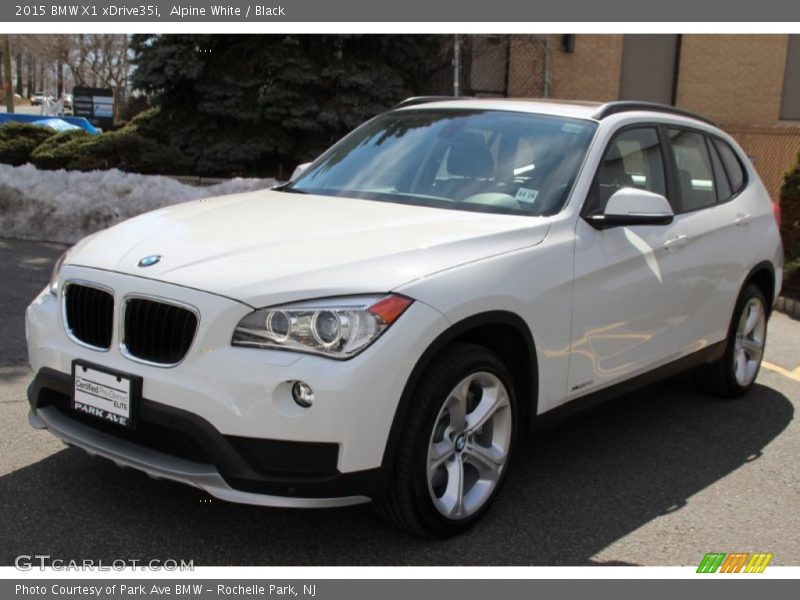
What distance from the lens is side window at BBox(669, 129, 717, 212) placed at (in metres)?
5.20

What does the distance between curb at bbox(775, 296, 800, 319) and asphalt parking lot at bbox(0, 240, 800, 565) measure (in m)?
3.95

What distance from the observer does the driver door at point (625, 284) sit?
417 cm

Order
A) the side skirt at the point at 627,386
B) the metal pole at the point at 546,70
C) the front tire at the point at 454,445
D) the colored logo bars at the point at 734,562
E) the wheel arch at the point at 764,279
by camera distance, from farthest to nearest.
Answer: the metal pole at the point at 546,70
the wheel arch at the point at 764,279
the side skirt at the point at 627,386
the colored logo bars at the point at 734,562
the front tire at the point at 454,445

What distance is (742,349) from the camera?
591 centimetres

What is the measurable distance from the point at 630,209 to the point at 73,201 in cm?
779

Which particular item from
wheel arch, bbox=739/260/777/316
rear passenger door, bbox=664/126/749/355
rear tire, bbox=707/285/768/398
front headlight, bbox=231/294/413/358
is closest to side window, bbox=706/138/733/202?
rear passenger door, bbox=664/126/749/355

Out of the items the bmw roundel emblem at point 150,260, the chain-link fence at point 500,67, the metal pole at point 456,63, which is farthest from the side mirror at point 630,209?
the chain-link fence at point 500,67

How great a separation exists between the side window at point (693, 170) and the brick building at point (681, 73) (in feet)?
41.3

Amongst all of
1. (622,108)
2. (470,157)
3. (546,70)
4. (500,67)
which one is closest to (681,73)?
(546,70)

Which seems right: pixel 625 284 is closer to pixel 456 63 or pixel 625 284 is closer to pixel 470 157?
pixel 470 157

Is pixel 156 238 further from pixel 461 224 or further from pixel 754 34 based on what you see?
pixel 754 34

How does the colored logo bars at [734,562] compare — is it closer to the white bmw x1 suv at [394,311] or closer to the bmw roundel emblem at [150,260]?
the white bmw x1 suv at [394,311]

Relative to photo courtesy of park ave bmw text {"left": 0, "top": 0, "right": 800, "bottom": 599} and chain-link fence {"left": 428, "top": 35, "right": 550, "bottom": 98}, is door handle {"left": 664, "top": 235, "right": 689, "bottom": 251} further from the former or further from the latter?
chain-link fence {"left": 428, "top": 35, "right": 550, "bottom": 98}

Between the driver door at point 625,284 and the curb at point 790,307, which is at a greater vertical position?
the driver door at point 625,284
